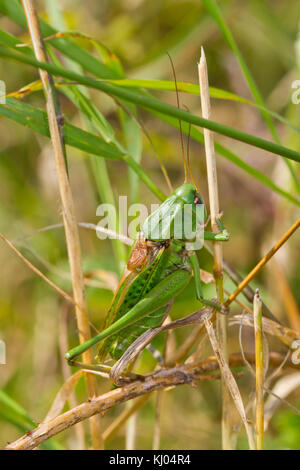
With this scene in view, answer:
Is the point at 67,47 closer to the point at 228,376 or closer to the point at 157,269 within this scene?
the point at 157,269

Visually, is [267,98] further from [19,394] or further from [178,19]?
[19,394]

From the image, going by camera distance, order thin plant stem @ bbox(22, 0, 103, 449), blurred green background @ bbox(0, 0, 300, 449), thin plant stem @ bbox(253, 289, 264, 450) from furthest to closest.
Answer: blurred green background @ bbox(0, 0, 300, 449)
thin plant stem @ bbox(22, 0, 103, 449)
thin plant stem @ bbox(253, 289, 264, 450)

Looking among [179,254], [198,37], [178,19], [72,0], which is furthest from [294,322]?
[72,0]

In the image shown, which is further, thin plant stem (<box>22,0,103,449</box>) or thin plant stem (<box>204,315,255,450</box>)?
thin plant stem (<box>22,0,103,449</box>)

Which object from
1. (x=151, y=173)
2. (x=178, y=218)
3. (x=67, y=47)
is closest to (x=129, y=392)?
(x=178, y=218)

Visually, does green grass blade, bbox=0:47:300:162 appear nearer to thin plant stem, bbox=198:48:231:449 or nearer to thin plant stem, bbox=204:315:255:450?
thin plant stem, bbox=198:48:231:449

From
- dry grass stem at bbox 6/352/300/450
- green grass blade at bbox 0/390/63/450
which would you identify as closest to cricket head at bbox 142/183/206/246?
dry grass stem at bbox 6/352/300/450
